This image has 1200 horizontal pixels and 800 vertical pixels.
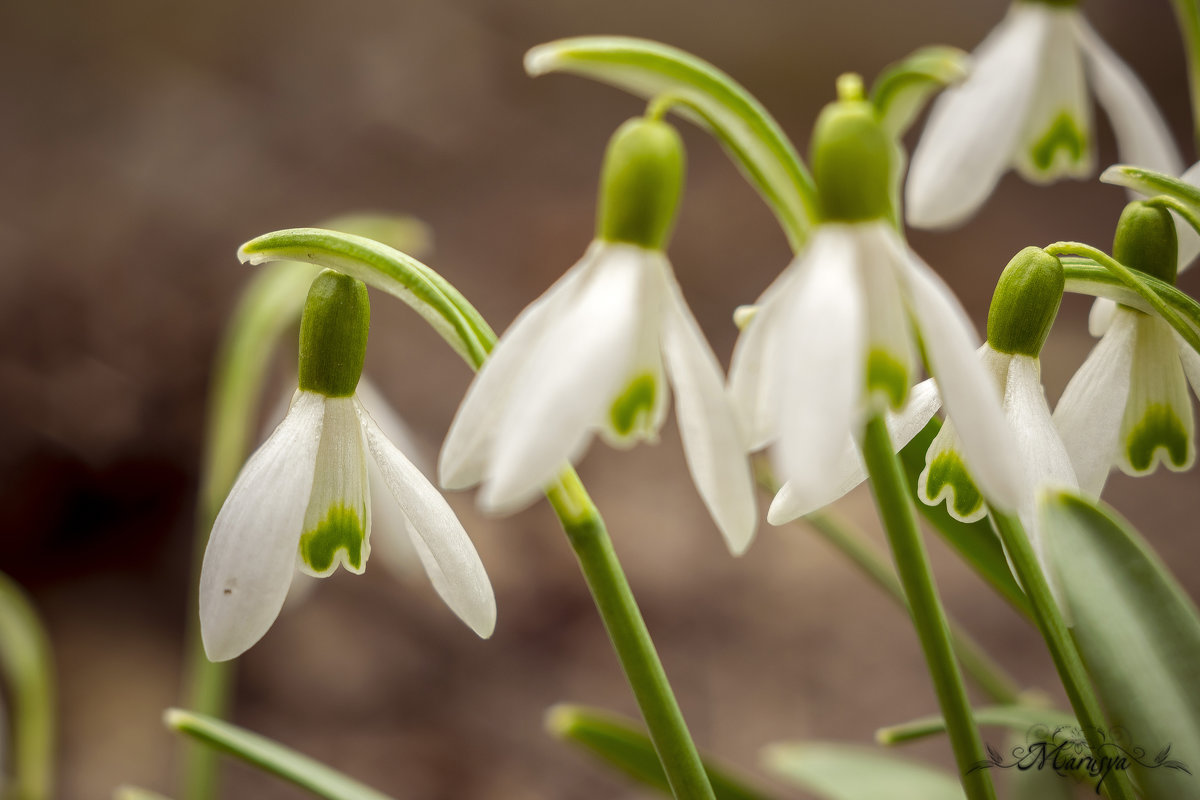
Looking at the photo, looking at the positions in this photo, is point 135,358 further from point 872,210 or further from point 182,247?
point 872,210

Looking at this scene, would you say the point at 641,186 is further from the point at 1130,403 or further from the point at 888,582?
the point at 888,582

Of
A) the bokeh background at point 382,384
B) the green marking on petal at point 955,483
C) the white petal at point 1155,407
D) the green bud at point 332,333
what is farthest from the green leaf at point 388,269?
the bokeh background at point 382,384

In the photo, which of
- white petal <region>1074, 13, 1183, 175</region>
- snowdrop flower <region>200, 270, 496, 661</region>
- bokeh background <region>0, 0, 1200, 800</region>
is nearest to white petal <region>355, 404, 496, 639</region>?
snowdrop flower <region>200, 270, 496, 661</region>

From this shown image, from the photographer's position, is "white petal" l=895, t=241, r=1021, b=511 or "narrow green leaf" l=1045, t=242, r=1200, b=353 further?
"narrow green leaf" l=1045, t=242, r=1200, b=353

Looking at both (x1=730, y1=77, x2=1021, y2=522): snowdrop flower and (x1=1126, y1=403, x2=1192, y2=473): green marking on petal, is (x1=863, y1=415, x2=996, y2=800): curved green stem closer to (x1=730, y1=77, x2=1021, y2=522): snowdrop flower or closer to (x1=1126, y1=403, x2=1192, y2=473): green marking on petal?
(x1=730, y1=77, x2=1021, y2=522): snowdrop flower

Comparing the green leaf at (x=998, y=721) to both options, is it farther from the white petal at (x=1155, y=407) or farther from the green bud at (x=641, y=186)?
the green bud at (x=641, y=186)

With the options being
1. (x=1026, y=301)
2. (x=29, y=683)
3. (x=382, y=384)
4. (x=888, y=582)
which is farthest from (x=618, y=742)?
(x=382, y=384)

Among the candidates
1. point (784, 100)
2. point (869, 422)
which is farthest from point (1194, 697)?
point (784, 100)
